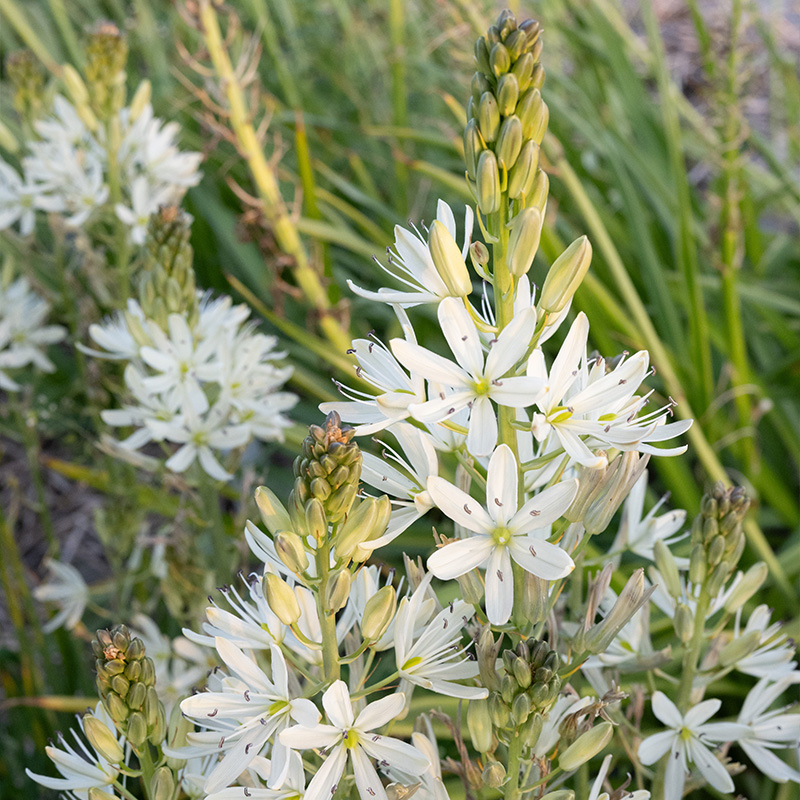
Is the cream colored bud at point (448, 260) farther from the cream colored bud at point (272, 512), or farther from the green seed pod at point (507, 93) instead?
the cream colored bud at point (272, 512)

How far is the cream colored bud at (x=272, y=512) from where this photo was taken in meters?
0.91

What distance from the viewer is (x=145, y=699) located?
3.10ft

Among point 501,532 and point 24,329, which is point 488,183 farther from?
point 24,329

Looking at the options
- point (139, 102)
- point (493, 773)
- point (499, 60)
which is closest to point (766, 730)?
point (493, 773)

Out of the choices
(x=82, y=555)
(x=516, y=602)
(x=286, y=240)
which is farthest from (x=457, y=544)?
(x=82, y=555)

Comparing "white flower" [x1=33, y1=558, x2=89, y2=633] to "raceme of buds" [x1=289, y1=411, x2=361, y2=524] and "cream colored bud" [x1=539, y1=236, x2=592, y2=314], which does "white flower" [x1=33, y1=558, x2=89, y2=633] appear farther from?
"cream colored bud" [x1=539, y1=236, x2=592, y2=314]

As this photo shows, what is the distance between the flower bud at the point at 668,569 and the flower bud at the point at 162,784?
72 cm

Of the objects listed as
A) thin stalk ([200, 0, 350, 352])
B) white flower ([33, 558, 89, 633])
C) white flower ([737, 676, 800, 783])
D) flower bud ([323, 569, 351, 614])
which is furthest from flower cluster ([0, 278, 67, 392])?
white flower ([737, 676, 800, 783])

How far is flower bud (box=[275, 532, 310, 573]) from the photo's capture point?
0.88 m

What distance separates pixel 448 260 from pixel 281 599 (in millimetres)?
429

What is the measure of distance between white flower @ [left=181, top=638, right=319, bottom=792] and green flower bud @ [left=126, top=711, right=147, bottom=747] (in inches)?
3.2

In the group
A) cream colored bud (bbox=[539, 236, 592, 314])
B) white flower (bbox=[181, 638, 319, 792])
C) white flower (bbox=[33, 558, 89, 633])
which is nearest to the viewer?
A: white flower (bbox=[181, 638, 319, 792])

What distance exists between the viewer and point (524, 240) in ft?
3.06

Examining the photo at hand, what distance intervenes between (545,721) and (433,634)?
17 centimetres
